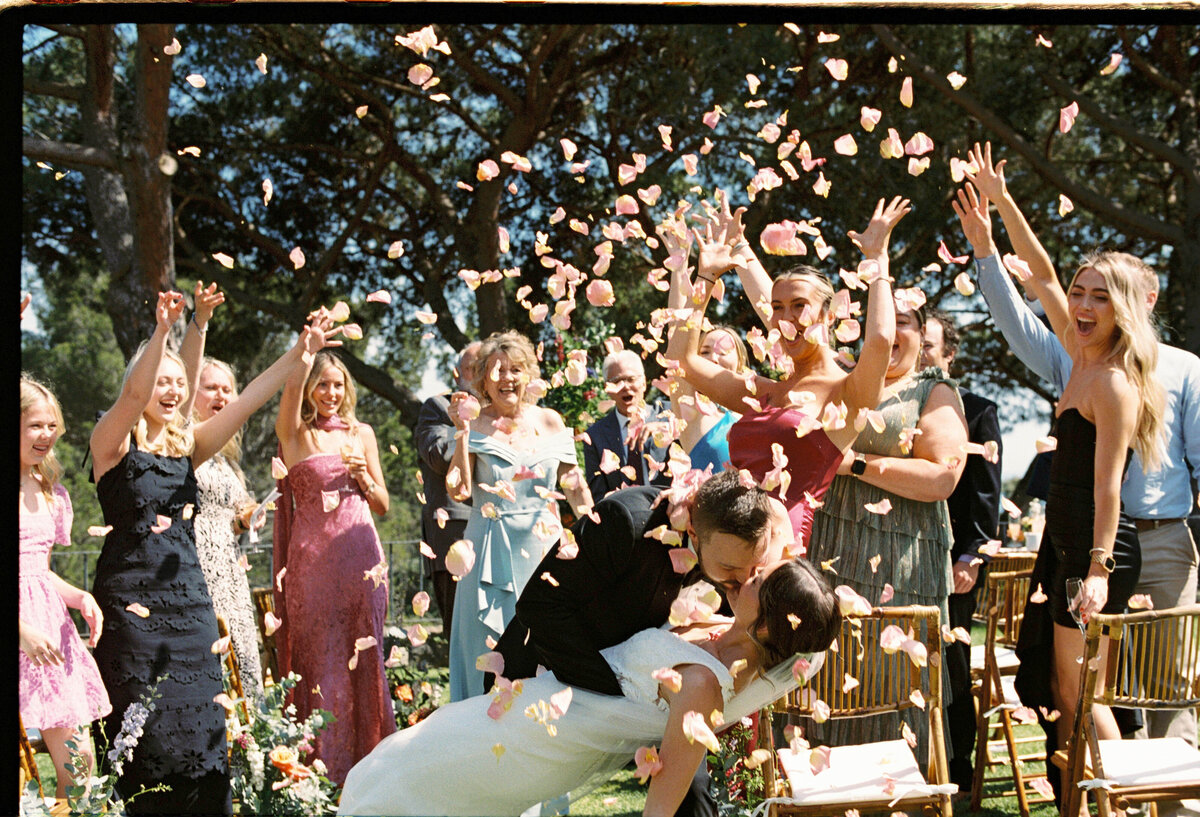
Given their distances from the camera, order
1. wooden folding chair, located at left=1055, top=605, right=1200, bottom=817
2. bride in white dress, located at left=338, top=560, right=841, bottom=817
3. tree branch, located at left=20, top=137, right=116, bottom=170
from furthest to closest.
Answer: tree branch, located at left=20, top=137, right=116, bottom=170
wooden folding chair, located at left=1055, top=605, right=1200, bottom=817
bride in white dress, located at left=338, top=560, right=841, bottom=817

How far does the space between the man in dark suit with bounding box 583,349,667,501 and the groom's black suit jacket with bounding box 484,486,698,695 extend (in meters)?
2.25

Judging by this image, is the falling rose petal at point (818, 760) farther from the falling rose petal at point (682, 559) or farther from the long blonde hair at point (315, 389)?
the long blonde hair at point (315, 389)

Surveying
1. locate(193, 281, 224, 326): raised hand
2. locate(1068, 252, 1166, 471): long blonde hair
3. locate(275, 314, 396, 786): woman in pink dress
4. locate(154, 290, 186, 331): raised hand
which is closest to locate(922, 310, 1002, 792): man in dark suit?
locate(1068, 252, 1166, 471): long blonde hair

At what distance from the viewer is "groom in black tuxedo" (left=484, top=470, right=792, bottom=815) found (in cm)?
227

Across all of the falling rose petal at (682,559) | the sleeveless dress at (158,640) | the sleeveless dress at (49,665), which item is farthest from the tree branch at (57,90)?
the falling rose petal at (682,559)

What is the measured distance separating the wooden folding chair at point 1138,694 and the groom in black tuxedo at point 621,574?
0.84 metres

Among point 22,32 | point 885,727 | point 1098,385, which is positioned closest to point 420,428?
point 885,727

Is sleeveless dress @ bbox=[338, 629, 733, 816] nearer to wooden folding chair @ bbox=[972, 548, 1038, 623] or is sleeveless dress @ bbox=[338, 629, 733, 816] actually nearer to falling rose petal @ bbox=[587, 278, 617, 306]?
falling rose petal @ bbox=[587, 278, 617, 306]

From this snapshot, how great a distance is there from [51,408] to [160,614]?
67cm

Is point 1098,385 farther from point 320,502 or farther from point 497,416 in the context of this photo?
point 320,502

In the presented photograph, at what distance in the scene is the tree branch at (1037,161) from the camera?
7.46 meters

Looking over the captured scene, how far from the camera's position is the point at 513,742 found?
2.31 m

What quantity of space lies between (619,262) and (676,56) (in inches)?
Result: 69.3

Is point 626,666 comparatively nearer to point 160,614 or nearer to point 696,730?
point 696,730
